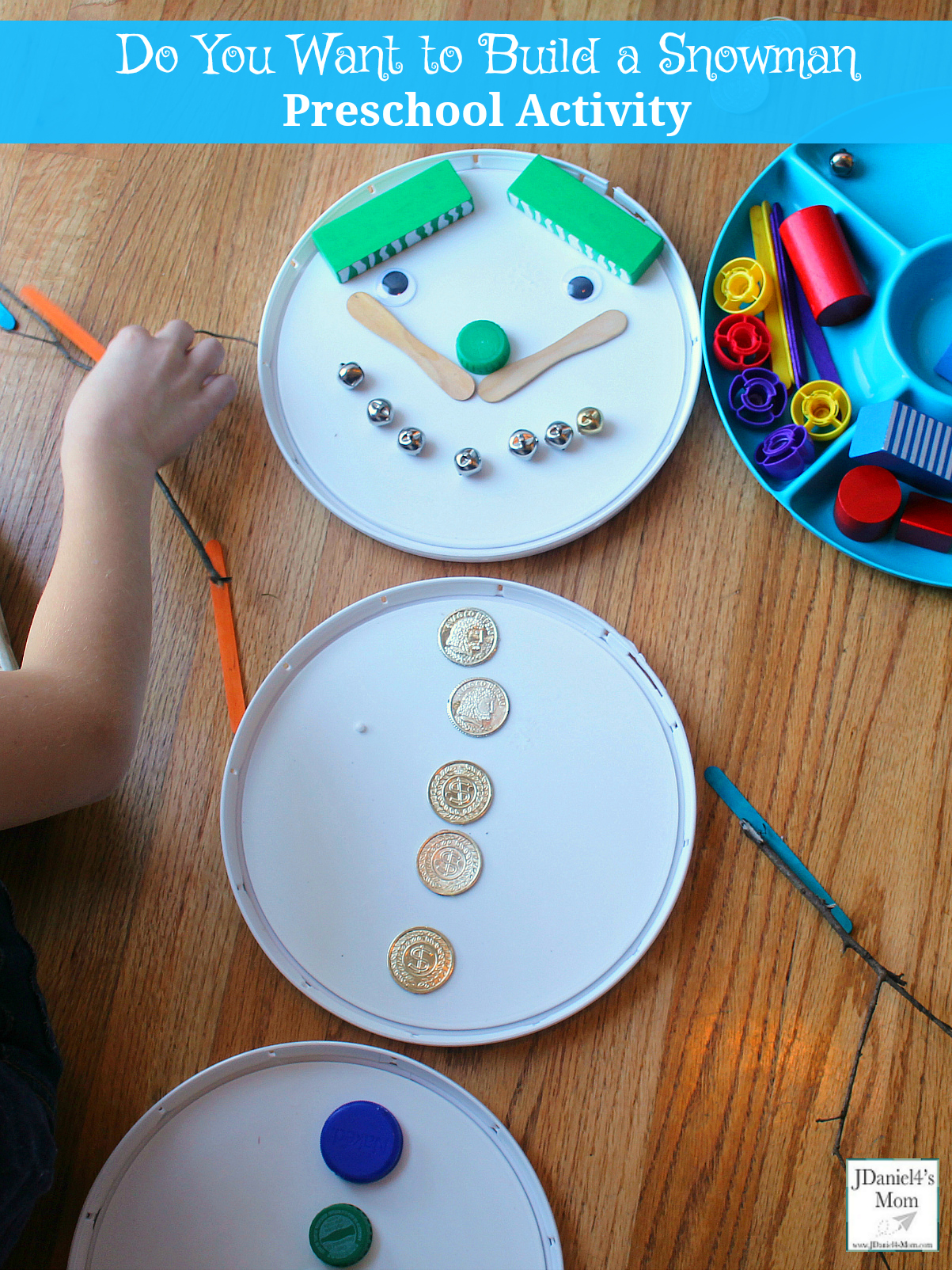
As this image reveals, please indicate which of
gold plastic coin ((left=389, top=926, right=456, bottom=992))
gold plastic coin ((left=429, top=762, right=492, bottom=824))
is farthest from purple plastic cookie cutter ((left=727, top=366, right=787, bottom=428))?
gold plastic coin ((left=389, top=926, right=456, bottom=992))

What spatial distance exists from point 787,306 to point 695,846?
0.45 m

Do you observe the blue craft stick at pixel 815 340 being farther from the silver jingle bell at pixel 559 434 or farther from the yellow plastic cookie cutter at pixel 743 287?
the silver jingle bell at pixel 559 434

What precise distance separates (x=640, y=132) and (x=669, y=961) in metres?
0.73

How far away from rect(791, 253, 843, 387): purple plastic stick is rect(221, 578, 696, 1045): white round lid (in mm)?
282

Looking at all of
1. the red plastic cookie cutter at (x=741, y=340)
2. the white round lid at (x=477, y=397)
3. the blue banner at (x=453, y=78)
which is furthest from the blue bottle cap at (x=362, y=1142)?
the blue banner at (x=453, y=78)

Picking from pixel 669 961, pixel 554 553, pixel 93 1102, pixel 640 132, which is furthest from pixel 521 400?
pixel 93 1102

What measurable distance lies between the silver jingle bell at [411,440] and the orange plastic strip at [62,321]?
0.29m

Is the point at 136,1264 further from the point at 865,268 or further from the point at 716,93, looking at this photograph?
the point at 716,93

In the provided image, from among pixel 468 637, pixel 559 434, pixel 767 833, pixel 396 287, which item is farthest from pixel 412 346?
pixel 767 833

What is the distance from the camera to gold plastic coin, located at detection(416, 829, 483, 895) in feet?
2.24

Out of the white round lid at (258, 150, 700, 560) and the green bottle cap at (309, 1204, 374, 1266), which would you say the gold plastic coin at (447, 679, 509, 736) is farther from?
the green bottle cap at (309, 1204, 374, 1266)

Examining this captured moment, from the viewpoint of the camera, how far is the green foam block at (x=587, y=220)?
76cm

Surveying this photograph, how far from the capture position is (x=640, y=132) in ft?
2.71

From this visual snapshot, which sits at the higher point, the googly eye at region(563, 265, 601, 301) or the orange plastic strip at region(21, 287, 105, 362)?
the orange plastic strip at region(21, 287, 105, 362)
